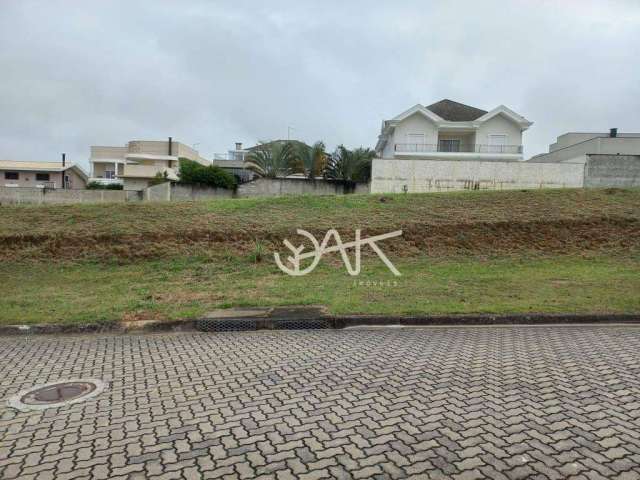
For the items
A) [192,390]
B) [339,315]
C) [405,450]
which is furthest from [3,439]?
[339,315]

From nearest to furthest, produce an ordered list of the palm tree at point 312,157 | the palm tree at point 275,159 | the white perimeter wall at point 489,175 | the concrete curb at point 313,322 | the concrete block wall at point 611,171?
the concrete curb at point 313,322, the white perimeter wall at point 489,175, the concrete block wall at point 611,171, the palm tree at point 312,157, the palm tree at point 275,159

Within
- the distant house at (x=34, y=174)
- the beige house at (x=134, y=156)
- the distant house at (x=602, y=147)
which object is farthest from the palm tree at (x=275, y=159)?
the distant house at (x=34, y=174)

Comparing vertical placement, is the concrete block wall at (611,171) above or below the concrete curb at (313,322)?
above

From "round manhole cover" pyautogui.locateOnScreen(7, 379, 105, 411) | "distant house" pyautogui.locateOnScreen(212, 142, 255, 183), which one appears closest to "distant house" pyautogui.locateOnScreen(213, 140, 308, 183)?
"distant house" pyautogui.locateOnScreen(212, 142, 255, 183)

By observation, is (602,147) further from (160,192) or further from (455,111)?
(160,192)

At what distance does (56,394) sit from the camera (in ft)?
13.9

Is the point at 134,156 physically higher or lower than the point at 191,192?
higher

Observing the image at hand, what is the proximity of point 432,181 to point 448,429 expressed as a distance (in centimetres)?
2159

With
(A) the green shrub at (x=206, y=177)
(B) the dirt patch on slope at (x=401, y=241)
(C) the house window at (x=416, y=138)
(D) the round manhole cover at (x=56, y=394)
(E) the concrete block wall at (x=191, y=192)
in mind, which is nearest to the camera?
(D) the round manhole cover at (x=56, y=394)

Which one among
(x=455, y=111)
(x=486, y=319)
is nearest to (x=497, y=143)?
(x=455, y=111)

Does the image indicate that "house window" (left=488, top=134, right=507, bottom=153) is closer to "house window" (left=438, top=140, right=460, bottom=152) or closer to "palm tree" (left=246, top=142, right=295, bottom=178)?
"house window" (left=438, top=140, right=460, bottom=152)

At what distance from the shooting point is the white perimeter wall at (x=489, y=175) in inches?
925

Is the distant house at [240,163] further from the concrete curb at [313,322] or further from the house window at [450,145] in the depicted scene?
the concrete curb at [313,322]

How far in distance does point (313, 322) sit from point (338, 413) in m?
3.60
